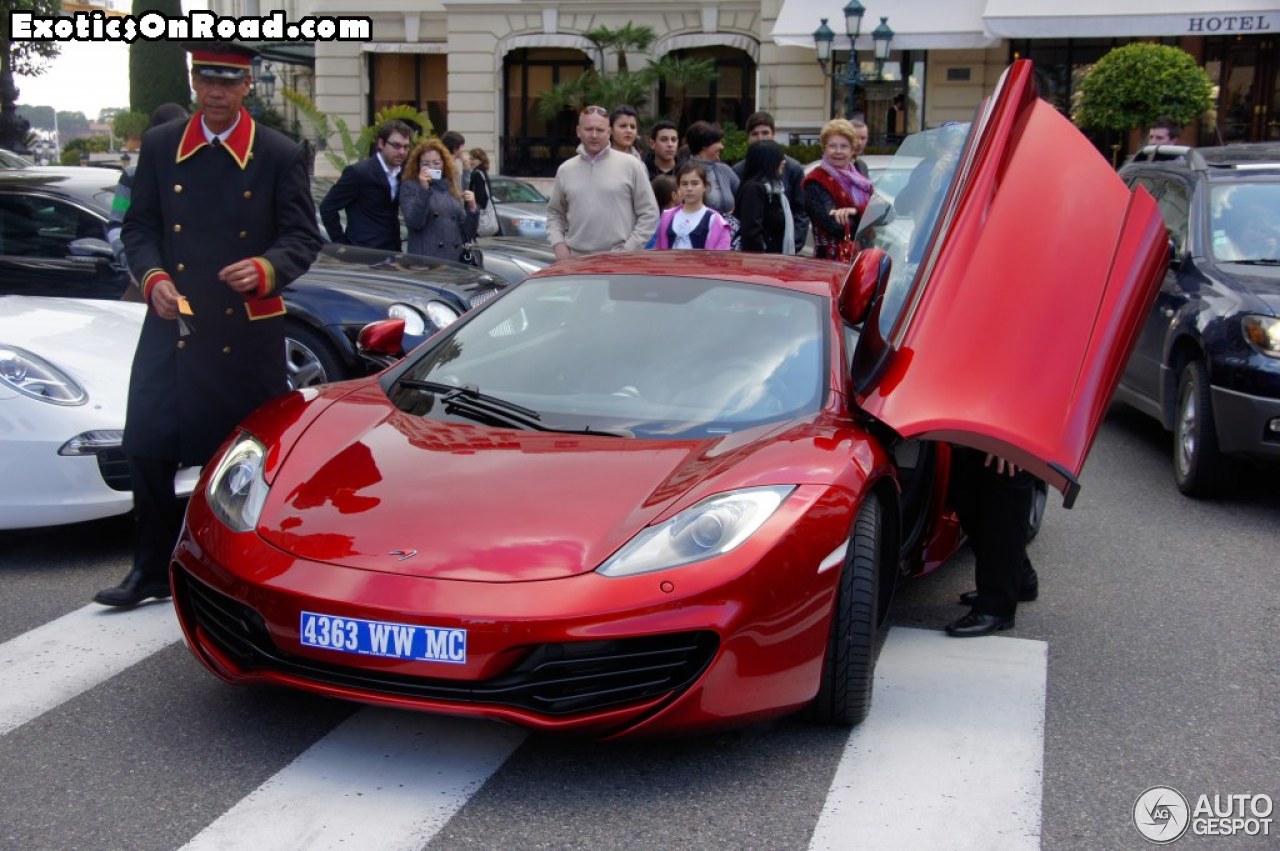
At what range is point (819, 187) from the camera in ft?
31.0

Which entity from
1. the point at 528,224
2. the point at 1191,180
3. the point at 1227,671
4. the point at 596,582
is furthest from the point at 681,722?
the point at 528,224

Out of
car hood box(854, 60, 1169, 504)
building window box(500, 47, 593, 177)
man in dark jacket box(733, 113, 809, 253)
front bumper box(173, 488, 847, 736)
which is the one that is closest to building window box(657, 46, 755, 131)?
building window box(500, 47, 593, 177)

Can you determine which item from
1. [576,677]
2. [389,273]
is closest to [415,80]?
[389,273]

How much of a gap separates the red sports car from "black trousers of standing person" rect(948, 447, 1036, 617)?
137 millimetres

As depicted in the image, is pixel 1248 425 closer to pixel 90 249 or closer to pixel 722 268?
pixel 722 268

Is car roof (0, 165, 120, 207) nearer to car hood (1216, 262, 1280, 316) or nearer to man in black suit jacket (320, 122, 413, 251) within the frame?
man in black suit jacket (320, 122, 413, 251)

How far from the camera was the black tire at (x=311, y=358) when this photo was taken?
7.83 meters

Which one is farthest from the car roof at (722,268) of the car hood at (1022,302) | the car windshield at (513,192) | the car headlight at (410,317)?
the car windshield at (513,192)

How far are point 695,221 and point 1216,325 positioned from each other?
9.49ft

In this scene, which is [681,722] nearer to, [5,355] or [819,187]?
[5,355]

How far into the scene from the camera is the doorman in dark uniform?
5.09m

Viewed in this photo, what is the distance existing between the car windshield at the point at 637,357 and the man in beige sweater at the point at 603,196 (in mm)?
3488

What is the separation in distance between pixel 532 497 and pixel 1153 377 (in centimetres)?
534

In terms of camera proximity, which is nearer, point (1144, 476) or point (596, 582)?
point (596, 582)
